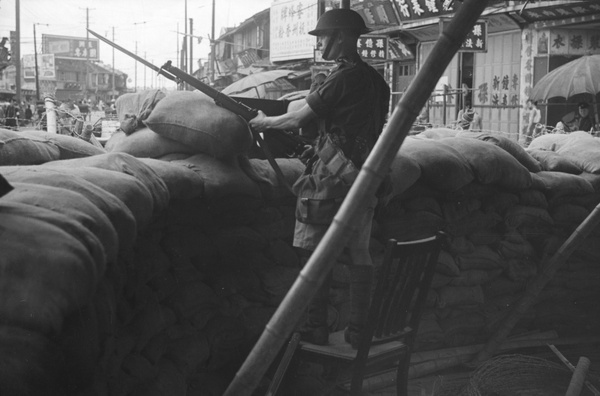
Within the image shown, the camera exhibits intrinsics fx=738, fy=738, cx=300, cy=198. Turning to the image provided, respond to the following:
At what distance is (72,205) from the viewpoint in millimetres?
1666

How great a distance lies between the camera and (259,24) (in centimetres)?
3428

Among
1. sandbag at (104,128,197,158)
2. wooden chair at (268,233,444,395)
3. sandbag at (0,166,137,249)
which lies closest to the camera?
sandbag at (0,166,137,249)

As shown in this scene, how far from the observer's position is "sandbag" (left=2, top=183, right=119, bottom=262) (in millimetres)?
1599

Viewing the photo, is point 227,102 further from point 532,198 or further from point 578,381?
point 532,198

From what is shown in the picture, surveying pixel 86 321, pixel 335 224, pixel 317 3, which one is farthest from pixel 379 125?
pixel 317 3

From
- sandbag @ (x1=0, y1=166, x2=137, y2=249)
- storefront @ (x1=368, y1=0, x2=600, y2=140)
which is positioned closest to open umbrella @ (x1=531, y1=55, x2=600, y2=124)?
storefront @ (x1=368, y1=0, x2=600, y2=140)

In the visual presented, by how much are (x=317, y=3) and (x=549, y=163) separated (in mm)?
20036

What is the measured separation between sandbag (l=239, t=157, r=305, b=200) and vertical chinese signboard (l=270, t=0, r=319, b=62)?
21.1 metres

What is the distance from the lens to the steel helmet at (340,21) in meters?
3.14

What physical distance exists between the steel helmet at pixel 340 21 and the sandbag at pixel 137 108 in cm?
97

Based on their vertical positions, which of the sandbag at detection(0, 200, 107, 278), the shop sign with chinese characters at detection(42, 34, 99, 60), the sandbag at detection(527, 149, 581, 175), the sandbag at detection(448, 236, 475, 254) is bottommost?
the sandbag at detection(448, 236, 475, 254)

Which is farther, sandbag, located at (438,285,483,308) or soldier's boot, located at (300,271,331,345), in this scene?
sandbag, located at (438,285,483,308)

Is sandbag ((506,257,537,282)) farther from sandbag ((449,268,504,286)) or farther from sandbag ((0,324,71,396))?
sandbag ((0,324,71,396))

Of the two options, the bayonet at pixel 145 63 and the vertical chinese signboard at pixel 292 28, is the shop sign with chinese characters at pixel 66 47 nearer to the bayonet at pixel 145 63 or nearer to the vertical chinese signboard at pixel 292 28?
the vertical chinese signboard at pixel 292 28
